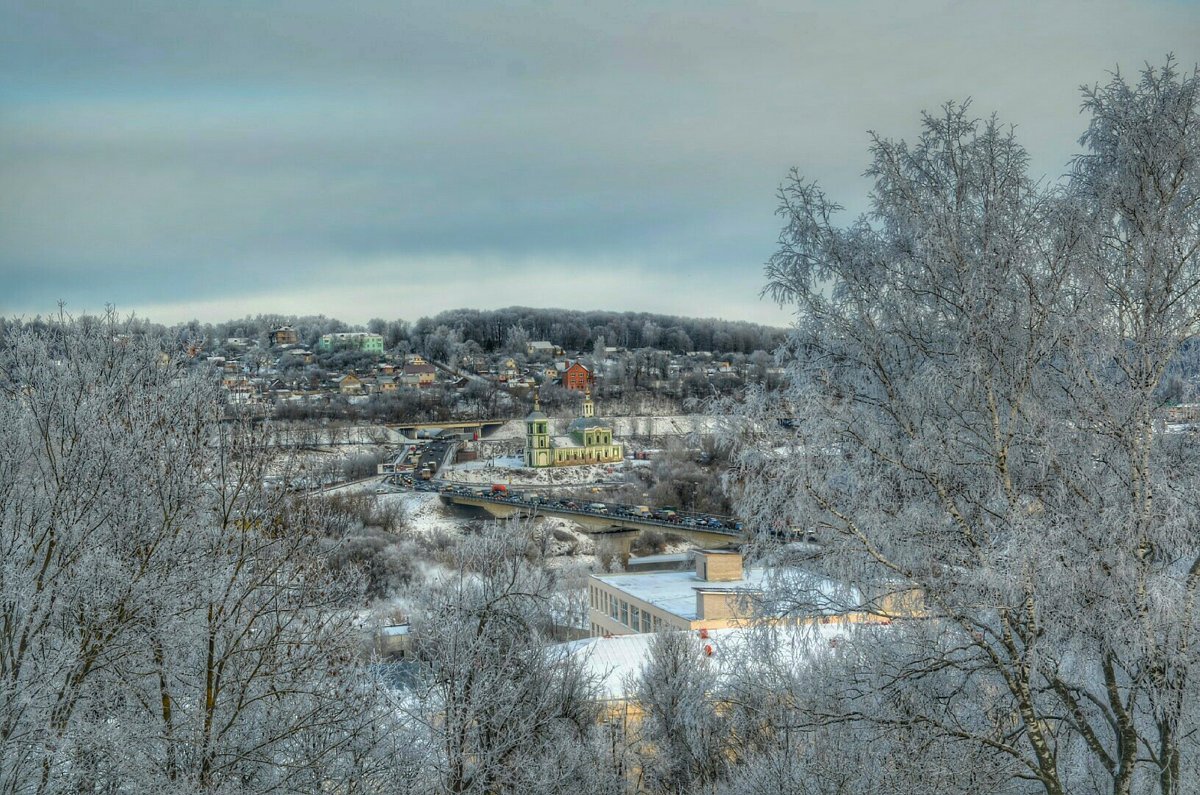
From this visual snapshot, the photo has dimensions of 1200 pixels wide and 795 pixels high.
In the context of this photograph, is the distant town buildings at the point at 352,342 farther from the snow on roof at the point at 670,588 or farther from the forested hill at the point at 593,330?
the snow on roof at the point at 670,588

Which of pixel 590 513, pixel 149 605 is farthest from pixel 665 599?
pixel 590 513

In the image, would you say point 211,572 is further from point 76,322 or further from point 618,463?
point 618,463

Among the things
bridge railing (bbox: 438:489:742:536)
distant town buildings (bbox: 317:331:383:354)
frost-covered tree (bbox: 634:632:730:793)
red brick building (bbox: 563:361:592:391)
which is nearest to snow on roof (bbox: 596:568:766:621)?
frost-covered tree (bbox: 634:632:730:793)

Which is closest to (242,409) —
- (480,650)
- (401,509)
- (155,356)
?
(155,356)

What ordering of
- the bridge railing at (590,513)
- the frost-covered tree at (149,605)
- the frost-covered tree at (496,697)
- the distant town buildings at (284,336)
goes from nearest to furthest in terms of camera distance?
the frost-covered tree at (149,605) → the frost-covered tree at (496,697) → the bridge railing at (590,513) → the distant town buildings at (284,336)

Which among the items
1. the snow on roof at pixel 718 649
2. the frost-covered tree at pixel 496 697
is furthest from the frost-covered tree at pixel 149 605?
the snow on roof at pixel 718 649

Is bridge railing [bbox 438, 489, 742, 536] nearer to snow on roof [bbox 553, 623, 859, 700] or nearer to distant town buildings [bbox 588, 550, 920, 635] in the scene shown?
distant town buildings [bbox 588, 550, 920, 635]

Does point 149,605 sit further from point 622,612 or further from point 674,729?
point 622,612
